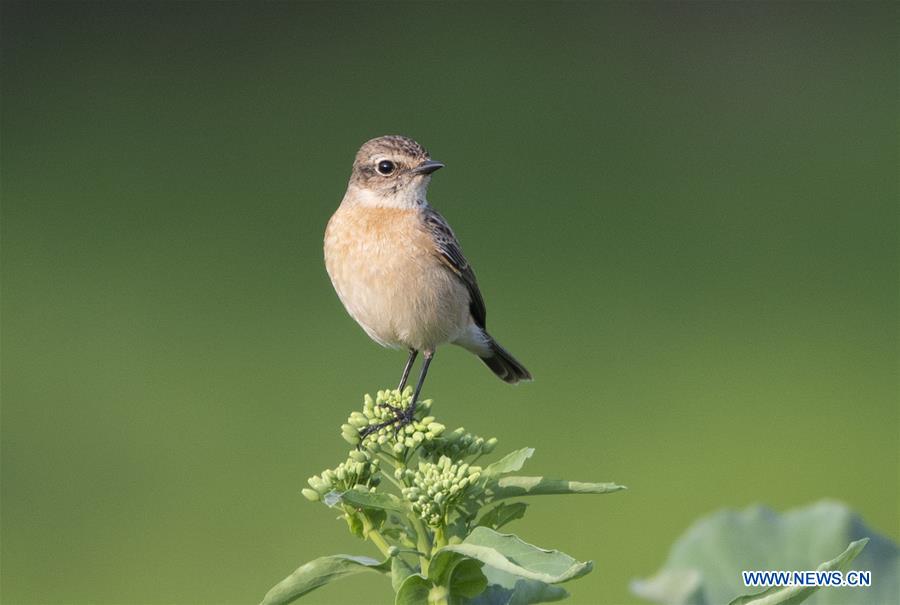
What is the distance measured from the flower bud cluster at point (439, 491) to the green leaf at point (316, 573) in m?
0.13

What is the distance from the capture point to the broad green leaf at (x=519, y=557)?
201 centimetres

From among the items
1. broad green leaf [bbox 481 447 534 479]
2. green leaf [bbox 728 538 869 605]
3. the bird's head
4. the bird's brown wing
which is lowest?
green leaf [bbox 728 538 869 605]

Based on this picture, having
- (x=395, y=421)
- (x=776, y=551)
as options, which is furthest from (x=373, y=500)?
(x=776, y=551)

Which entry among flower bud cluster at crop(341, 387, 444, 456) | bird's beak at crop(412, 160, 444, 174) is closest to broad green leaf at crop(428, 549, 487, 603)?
flower bud cluster at crop(341, 387, 444, 456)

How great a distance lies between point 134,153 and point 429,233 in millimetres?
9949

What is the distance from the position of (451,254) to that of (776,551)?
1.53 meters

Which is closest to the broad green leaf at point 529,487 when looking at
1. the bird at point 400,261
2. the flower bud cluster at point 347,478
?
the flower bud cluster at point 347,478

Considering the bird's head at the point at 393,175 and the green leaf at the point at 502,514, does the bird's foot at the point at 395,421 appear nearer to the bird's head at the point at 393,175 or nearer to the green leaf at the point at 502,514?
the green leaf at the point at 502,514

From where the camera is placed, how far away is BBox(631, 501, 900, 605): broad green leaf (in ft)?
9.84

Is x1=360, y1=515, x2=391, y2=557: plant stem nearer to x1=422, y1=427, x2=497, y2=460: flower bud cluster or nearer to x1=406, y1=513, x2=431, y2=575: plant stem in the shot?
x1=406, y1=513, x2=431, y2=575: plant stem

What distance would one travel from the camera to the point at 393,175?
449cm

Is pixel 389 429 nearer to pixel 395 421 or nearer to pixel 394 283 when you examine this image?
pixel 395 421

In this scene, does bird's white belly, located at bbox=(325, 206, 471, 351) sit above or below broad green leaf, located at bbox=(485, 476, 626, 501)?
above

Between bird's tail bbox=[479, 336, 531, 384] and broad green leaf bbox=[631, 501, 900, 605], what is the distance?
159 cm
